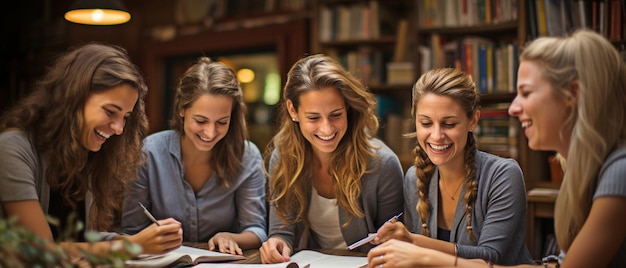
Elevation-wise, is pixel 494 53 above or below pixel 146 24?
below

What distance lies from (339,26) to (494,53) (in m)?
1.15

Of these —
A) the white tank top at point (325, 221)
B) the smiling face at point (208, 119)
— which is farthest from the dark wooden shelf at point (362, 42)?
the white tank top at point (325, 221)

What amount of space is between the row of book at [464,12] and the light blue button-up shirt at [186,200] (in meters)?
2.15

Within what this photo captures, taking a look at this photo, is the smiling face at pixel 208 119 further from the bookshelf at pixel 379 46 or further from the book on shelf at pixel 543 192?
the bookshelf at pixel 379 46

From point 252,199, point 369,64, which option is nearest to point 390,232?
point 252,199

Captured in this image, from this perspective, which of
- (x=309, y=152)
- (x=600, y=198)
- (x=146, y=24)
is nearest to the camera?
(x=600, y=198)

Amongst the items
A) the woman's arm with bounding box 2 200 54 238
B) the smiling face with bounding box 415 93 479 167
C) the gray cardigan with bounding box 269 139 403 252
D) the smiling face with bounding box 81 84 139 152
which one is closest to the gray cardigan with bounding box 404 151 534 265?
the smiling face with bounding box 415 93 479 167

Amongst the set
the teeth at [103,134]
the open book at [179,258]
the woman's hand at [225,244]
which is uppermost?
the teeth at [103,134]

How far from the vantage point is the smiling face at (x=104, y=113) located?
1890 mm

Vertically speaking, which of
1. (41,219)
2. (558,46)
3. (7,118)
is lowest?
(41,219)

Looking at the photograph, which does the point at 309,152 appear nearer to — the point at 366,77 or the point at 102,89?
the point at 102,89

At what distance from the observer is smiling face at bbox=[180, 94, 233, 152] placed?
2383 mm

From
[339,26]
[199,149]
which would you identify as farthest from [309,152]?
[339,26]

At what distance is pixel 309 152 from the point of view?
240 cm
